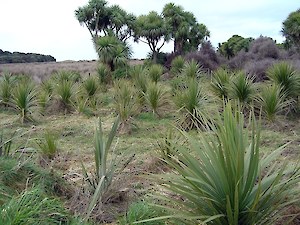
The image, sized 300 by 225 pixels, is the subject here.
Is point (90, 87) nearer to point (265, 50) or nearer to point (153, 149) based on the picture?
point (153, 149)

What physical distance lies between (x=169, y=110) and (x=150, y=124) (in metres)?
1.32

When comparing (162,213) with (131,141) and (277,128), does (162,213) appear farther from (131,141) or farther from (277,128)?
(277,128)

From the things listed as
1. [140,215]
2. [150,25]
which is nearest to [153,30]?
[150,25]

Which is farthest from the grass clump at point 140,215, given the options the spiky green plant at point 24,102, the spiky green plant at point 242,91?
the spiky green plant at point 24,102

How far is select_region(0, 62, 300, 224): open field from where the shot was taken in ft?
17.4

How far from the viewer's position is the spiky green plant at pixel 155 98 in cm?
1135

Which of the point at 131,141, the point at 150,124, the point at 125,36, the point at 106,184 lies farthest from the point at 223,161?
the point at 125,36

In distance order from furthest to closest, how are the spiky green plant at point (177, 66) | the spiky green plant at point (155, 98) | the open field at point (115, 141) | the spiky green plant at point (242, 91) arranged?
the spiky green plant at point (177, 66)
the spiky green plant at point (155, 98)
the spiky green plant at point (242, 91)
the open field at point (115, 141)

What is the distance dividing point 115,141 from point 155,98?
2.85 metres

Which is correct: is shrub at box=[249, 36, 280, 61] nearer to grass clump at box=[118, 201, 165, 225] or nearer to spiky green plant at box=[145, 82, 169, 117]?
spiky green plant at box=[145, 82, 169, 117]

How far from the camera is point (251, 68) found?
17844 mm

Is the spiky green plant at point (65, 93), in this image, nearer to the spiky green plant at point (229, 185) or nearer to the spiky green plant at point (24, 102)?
the spiky green plant at point (24, 102)

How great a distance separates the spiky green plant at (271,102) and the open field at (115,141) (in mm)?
170

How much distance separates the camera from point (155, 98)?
37.7 ft
